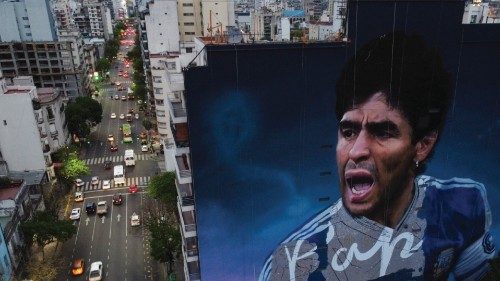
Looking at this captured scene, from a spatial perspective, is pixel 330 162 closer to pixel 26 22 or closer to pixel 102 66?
pixel 26 22

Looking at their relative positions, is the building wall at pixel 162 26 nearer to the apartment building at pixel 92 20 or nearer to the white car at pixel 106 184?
the white car at pixel 106 184

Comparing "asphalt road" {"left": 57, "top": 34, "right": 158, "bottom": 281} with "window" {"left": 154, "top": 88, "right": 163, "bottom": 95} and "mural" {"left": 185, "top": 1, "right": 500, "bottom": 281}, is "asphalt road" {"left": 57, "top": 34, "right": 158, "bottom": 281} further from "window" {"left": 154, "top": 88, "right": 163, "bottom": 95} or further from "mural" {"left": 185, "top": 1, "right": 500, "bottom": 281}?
"mural" {"left": 185, "top": 1, "right": 500, "bottom": 281}

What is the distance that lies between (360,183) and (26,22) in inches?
3470

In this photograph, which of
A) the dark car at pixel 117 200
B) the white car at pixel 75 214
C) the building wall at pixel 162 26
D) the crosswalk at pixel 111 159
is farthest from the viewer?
the building wall at pixel 162 26

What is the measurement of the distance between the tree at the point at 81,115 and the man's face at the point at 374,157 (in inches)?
2147

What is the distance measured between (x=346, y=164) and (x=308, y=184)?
233 centimetres

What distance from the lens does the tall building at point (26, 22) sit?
8775cm

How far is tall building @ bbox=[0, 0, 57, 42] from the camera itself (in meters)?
87.8

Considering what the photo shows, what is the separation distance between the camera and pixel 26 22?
291ft

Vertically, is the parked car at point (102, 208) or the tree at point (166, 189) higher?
the tree at point (166, 189)

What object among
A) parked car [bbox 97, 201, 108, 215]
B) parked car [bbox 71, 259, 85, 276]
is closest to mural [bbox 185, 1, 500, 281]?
parked car [bbox 71, 259, 85, 276]

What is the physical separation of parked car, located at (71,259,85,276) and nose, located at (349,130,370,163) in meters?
27.5

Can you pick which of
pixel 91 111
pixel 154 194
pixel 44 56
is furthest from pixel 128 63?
pixel 154 194

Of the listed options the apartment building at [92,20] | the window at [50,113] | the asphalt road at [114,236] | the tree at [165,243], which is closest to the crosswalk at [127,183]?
the asphalt road at [114,236]
